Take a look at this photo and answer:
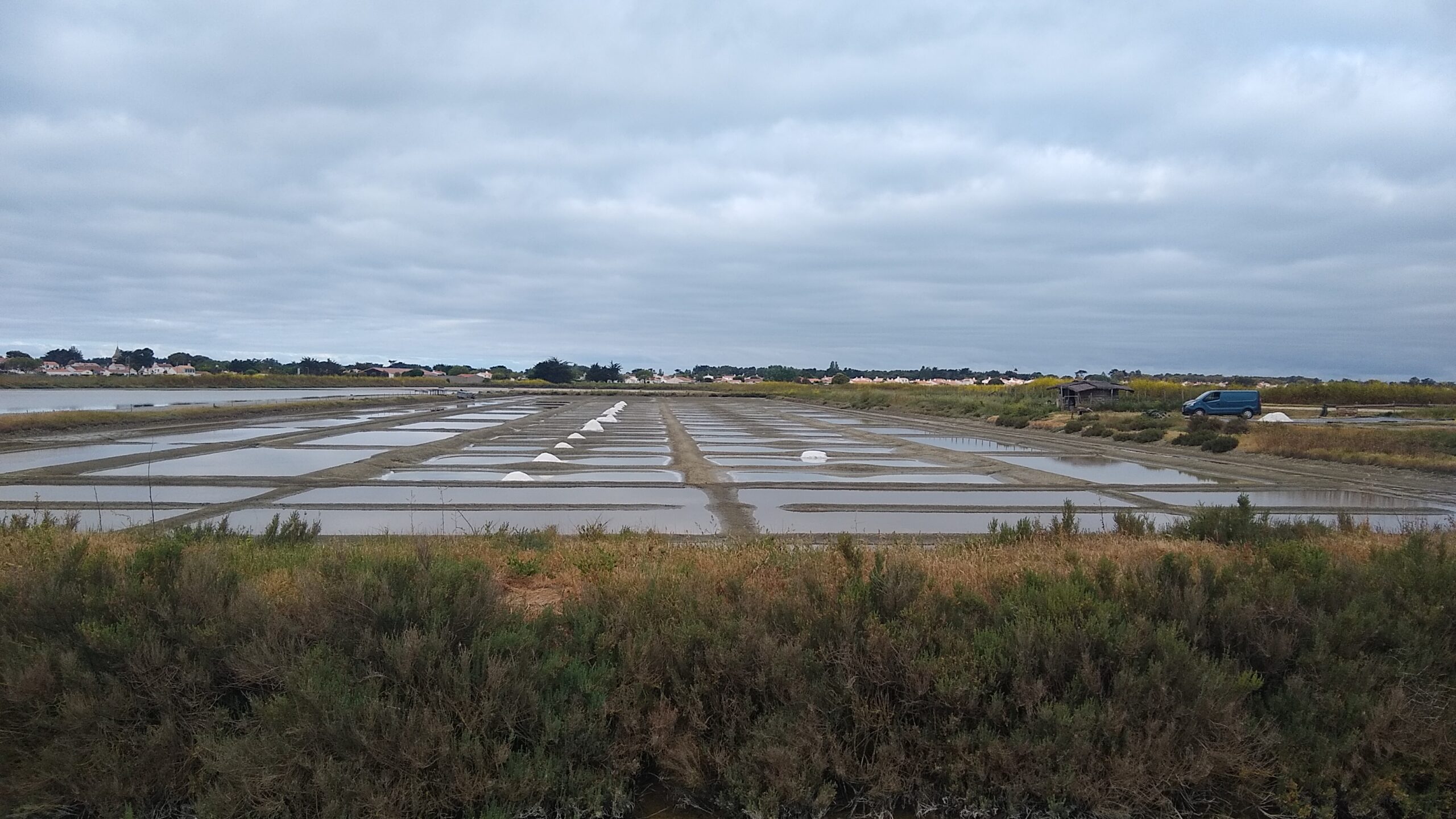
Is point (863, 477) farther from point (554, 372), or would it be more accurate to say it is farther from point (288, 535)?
point (554, 372)

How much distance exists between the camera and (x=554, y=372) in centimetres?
14950

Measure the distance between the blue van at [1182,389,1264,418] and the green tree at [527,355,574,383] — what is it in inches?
4517

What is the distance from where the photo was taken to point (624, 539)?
876cm

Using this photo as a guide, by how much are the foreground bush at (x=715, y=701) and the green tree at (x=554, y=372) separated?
144615 mm

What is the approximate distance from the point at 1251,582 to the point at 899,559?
90.8 inches

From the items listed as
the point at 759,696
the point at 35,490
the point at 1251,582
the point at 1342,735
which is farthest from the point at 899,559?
the point at 35,490

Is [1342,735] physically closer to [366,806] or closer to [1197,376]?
[366,806]

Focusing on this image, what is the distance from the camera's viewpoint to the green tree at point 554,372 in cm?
14900

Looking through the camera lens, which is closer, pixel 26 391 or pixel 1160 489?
pixel 1160 489

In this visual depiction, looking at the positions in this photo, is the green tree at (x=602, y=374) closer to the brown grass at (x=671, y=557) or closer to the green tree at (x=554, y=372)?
the green tree at (x=554, y=372)

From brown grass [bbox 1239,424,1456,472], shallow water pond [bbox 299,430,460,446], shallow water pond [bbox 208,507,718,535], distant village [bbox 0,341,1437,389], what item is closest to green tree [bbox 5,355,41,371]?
distant village [bbox 0,341,1437,389]

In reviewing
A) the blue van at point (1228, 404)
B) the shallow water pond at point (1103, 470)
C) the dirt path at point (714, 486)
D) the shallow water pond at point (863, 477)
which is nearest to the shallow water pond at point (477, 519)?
the dirt path at point (714, 486)

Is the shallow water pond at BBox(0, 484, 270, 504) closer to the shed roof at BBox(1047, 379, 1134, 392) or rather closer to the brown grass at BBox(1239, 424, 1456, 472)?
the brown grass at BBox(1239, 424, 1456, 472)

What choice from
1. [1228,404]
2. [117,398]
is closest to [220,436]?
[117,398]
